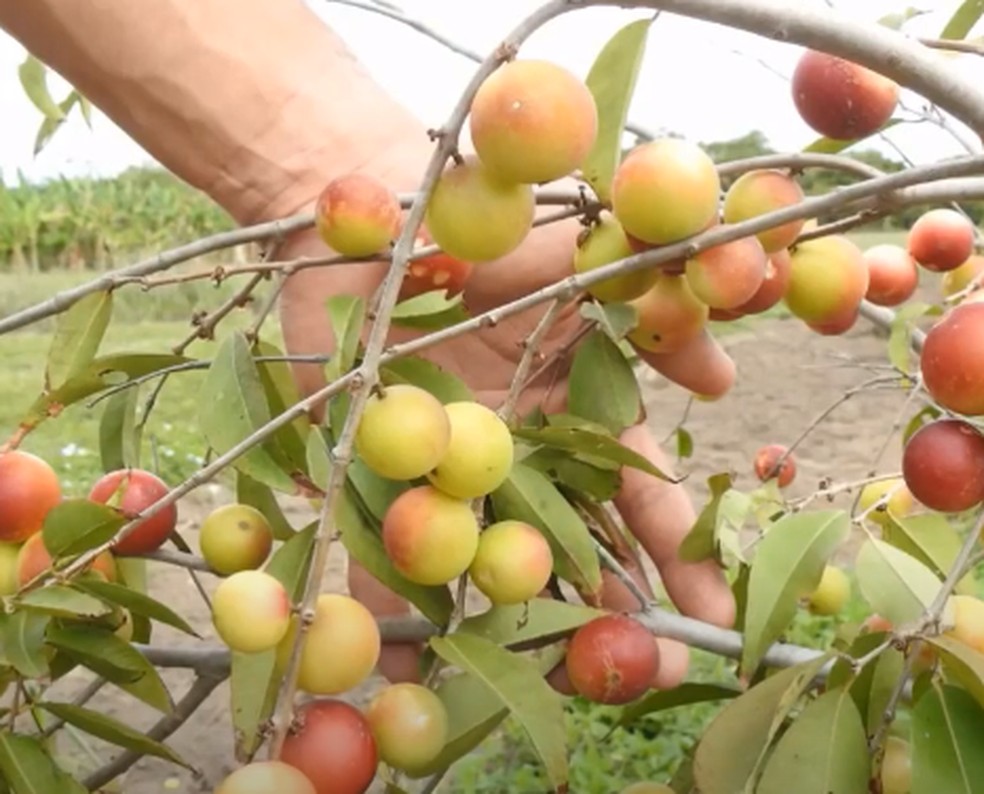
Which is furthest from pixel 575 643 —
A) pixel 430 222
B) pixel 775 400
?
pixel 775 400

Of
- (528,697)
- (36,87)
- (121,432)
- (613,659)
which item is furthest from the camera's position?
(36,87)

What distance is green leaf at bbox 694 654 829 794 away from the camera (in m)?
0.57

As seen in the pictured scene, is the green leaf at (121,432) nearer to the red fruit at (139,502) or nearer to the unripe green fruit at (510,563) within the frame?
the red fruit at (139,502)

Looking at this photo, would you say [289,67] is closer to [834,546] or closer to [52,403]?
[52,403]

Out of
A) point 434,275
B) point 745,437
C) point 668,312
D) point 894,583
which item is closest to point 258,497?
point 434,275

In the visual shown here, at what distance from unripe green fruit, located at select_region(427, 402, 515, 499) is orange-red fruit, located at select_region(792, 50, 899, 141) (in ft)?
0.94

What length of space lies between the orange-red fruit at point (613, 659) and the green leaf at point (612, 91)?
0.24 meters

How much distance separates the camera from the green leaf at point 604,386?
737 millimetres

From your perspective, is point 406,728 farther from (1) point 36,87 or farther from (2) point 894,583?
(1) point 36,87

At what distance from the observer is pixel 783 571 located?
0.65 metres

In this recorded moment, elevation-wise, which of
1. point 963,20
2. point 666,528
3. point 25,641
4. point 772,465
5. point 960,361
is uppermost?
point 963,20

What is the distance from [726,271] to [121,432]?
0.41 m

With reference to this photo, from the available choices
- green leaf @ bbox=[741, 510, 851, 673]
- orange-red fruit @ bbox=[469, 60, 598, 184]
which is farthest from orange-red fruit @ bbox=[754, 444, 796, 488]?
orange-red fruit @ bbox=[469, 60, 598, 184]

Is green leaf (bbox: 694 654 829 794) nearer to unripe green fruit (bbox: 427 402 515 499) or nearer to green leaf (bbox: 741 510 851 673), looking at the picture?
green leaf (bbox: 741 510 851 673)
